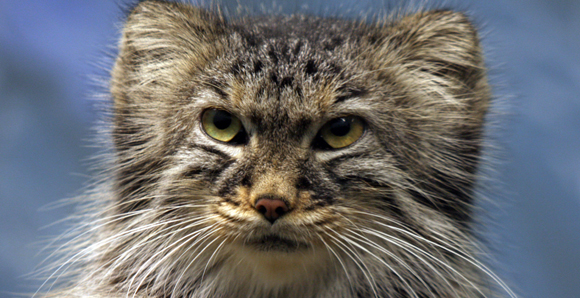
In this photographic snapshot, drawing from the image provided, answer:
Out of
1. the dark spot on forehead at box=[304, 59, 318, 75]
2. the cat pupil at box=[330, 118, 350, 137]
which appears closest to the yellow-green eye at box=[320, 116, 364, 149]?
the cat pupil at box=[330, 118, 350, 137]

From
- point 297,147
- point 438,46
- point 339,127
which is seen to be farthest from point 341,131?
point 438,46

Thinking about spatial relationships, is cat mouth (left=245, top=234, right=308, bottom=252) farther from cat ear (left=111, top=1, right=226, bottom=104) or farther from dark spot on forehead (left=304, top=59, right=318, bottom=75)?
cat ear (left=111, top=1, right=226, bottom=104)

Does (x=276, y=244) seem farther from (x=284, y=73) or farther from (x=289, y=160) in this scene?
(x=284, y=73)

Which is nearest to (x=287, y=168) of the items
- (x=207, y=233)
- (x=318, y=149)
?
(x=318, y=149)

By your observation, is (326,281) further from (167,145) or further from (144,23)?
(144,23)

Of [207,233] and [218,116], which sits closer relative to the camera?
[207,233]

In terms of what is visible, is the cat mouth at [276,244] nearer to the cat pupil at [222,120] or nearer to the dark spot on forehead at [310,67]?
the cat pupil at [222,120]
